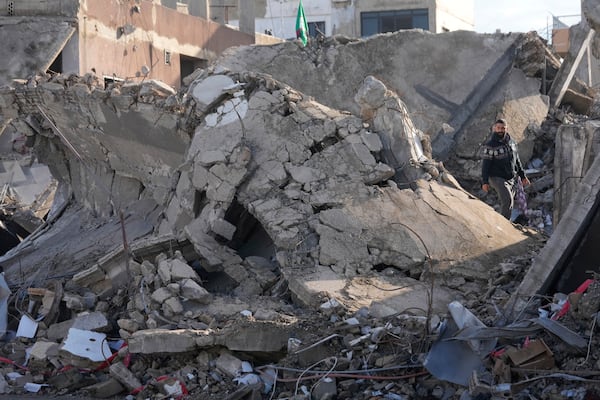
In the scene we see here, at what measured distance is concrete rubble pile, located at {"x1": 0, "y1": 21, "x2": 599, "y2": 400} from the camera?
6102 millimetres

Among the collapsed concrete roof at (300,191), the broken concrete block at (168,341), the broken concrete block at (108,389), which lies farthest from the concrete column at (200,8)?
the broken concrete block at (108,389)

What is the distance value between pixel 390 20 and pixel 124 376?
25.6 meters

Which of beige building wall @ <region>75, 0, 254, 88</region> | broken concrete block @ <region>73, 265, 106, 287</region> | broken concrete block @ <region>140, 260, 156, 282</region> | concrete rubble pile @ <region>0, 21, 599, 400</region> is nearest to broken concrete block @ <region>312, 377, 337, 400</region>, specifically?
concrete rubble pile @ <region>0, 21, 599, 400</region>

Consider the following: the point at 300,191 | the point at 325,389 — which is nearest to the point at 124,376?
the point at 325,389

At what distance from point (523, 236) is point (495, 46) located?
6.00m

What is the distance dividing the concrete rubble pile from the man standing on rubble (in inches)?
23.8

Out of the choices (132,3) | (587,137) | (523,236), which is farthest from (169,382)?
(132,3)

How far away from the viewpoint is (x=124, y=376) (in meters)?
6.76

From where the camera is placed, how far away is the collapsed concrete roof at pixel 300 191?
793 centimetres

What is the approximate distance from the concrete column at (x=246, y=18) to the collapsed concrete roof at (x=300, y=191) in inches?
663

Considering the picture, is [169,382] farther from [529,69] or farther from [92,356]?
[529,69]

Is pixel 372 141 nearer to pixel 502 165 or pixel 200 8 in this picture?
pixel 502 165

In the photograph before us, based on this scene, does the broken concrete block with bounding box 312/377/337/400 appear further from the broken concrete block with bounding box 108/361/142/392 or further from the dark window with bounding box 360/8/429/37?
the dark window with bounding box 360/8/429/37

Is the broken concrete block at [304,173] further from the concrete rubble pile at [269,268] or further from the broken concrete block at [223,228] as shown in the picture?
the broken concrete block at [223,228]
